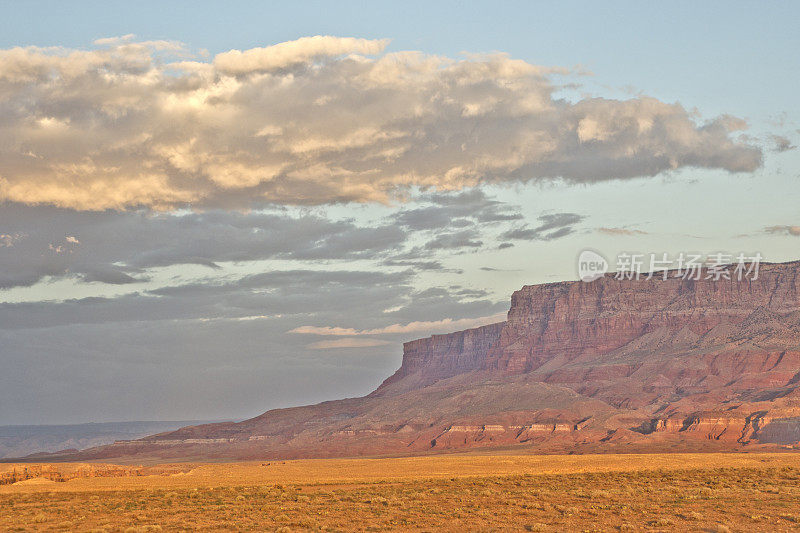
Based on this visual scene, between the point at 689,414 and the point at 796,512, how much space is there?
12168cm

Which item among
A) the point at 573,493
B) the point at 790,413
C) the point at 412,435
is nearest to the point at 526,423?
the point at 412,435

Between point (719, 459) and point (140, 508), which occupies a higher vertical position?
point (140, 508)

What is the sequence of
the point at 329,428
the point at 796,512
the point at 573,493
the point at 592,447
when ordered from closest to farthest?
the point at 796,512
the point at 573,493
the point at 592,447
the point at 329,428

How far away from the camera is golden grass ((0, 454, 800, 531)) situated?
132 feet

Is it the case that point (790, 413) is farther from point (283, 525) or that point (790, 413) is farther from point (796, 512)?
point (283, 525)

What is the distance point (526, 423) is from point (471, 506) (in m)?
124

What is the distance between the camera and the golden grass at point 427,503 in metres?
40.4

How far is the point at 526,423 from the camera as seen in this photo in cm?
16875

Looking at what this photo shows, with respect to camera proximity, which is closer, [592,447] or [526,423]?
[592,447]

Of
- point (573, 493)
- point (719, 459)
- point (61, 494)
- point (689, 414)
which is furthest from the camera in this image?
point (689, 414)

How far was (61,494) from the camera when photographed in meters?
60.4

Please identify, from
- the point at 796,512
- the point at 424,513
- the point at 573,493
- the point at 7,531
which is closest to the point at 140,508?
the point at 7,531

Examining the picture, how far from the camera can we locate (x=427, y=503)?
161 ft

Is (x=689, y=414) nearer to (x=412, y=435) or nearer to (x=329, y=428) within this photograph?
(x=412, y=435)
